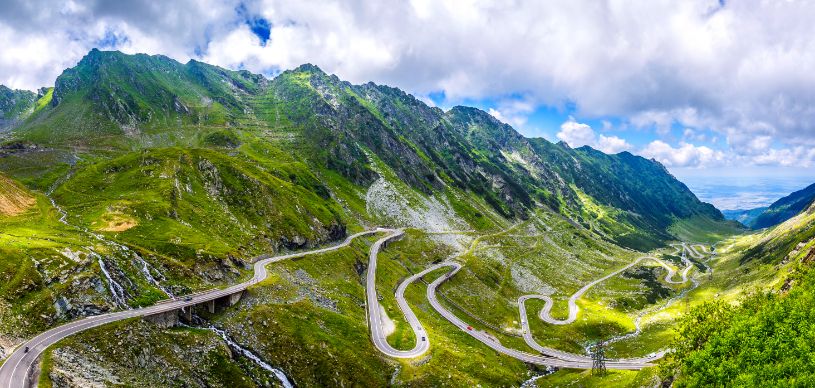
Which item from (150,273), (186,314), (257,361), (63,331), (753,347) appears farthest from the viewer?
(150,273)

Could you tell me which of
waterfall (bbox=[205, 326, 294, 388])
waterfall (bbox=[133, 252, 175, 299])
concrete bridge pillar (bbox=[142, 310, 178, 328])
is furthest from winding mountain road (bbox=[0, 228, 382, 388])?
waterfall (bbox=[205, 326, 294, 388])

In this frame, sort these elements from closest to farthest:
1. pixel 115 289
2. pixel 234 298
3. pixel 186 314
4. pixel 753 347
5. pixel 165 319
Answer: pixel 753 347, pixel 165 319, pixel 115 289, pixel 186 314, pixel 234 298

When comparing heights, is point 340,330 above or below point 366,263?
below

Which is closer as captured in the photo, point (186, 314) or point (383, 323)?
point (186, 314)

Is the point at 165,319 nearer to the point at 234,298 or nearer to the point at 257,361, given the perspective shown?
the point at 234,298

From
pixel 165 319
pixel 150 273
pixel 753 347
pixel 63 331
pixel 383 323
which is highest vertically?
pixel 150 273

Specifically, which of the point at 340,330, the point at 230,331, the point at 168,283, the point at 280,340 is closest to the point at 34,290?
the point at 168,283

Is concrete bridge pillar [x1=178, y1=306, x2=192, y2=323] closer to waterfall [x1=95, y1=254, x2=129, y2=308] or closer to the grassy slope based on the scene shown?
waterfall [x1=95, y1=254, x2=129, y2=308]

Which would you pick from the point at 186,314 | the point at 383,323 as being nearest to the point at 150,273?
the point at 186,314

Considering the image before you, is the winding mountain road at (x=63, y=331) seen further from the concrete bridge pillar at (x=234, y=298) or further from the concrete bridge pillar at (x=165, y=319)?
the concrete bridge pillar at (x=234, y=298)

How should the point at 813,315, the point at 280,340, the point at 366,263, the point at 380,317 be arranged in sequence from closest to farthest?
1. the point at 813,315
2. the point at 280,340
3. the point at 380,317
4. the point at 366,263

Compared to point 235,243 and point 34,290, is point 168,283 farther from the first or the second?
point 235,243
